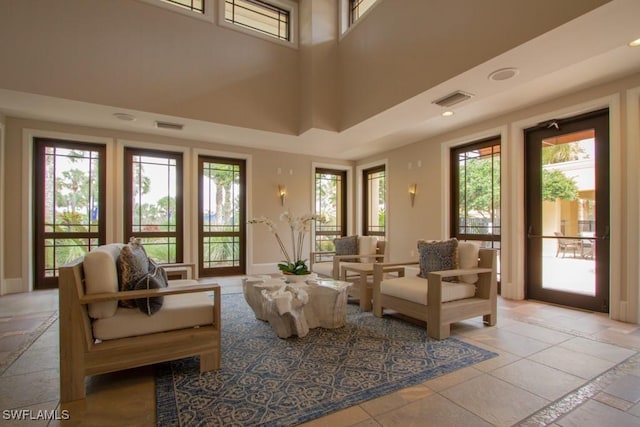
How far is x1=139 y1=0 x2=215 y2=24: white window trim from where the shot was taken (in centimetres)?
383

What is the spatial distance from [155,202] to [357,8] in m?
4.62

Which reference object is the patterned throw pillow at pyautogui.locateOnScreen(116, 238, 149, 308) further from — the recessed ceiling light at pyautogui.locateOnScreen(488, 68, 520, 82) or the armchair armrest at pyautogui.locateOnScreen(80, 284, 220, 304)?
the recessed ceiling light at pyautogui.locateOnScreen(488, 68, 520, 82)

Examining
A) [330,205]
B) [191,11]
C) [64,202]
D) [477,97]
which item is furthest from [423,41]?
[64,202]

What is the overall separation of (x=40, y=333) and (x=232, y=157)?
3.98m

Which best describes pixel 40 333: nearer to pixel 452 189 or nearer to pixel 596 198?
pixel 452 189

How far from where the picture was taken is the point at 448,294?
3.02m

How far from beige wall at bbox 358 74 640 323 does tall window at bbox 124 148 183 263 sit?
4157 mm

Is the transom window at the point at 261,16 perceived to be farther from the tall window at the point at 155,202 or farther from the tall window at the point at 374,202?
the tall window at the point at 374,202

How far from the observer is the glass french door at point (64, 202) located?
477 cm

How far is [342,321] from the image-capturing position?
3121mm


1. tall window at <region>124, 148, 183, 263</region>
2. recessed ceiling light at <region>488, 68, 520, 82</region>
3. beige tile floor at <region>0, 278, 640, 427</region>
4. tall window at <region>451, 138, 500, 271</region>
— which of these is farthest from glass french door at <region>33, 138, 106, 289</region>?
tall window at <region>451, 138, 500, 271</region>

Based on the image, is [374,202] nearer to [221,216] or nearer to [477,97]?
[221,216]

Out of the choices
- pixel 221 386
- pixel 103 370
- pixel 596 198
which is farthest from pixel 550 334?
pixel 103 370

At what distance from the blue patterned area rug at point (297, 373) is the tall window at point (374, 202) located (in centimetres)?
396
